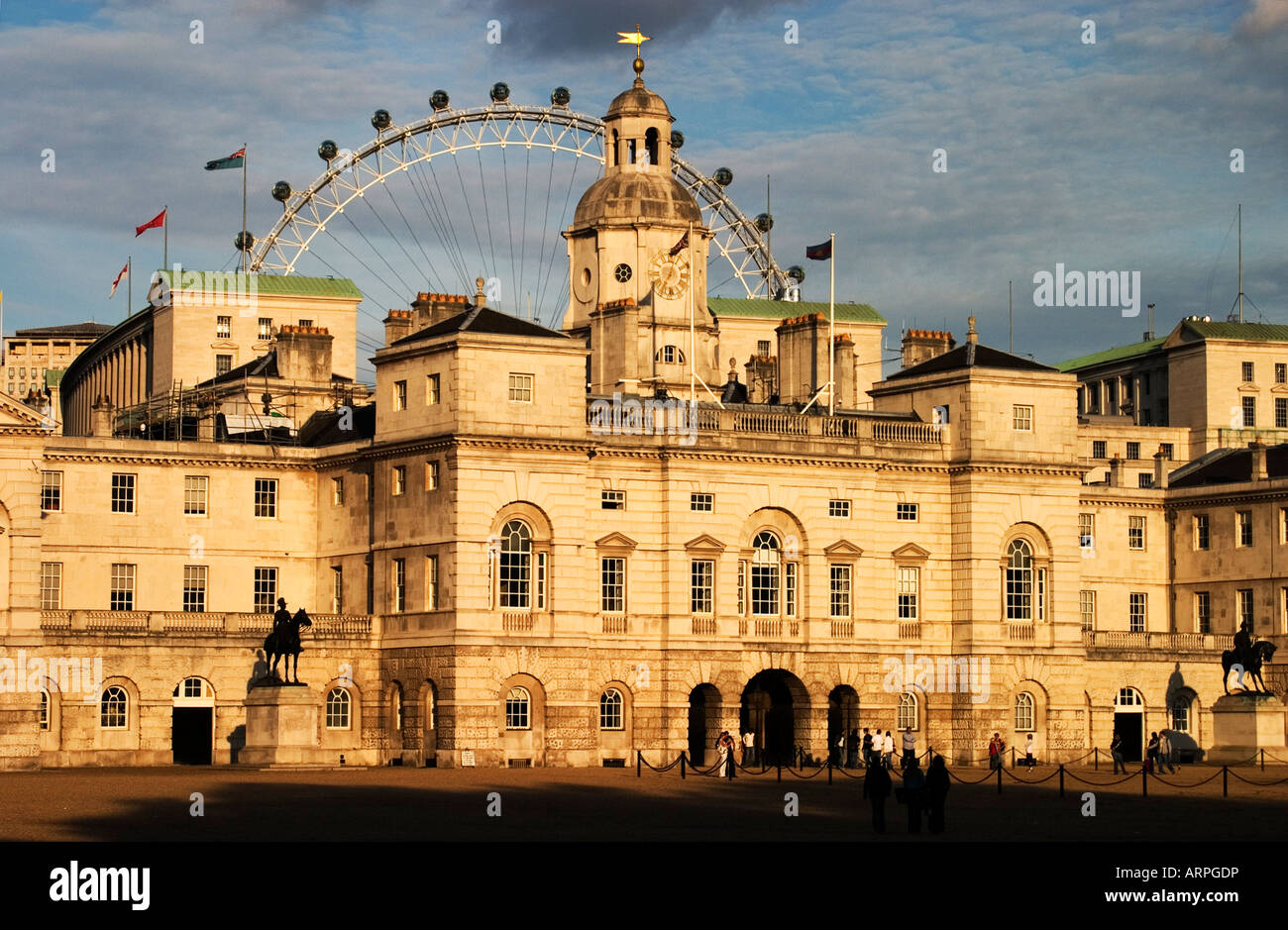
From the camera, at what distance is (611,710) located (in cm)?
9425

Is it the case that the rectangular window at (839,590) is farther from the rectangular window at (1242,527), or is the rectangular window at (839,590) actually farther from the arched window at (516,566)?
the rectangular window at (1242,527)

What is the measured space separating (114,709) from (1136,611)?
47.7 metres

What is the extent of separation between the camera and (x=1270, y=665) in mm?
111188

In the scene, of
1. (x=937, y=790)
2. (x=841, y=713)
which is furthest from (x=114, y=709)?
(x=937, y=790)

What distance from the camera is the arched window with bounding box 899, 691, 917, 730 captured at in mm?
99812

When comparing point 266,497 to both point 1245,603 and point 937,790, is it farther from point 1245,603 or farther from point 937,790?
point 937,790

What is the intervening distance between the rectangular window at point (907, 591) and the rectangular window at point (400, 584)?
19307 mm

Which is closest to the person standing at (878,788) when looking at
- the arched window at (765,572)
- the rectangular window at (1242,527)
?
the arched window at (765,572)

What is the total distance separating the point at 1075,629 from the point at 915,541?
289 inches

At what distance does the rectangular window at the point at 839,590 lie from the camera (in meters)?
98.9

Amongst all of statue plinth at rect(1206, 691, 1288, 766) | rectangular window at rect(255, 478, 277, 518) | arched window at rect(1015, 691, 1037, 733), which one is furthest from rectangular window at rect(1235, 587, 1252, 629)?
rectangular window at rect(255, 478, 277, 518)

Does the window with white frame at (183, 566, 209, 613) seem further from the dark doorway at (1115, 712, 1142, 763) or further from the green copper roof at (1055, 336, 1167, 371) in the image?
the green copper roof at (1055, 336, 1167, 371)

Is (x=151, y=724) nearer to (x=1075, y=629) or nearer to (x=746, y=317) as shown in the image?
(x=1075, y=629)
